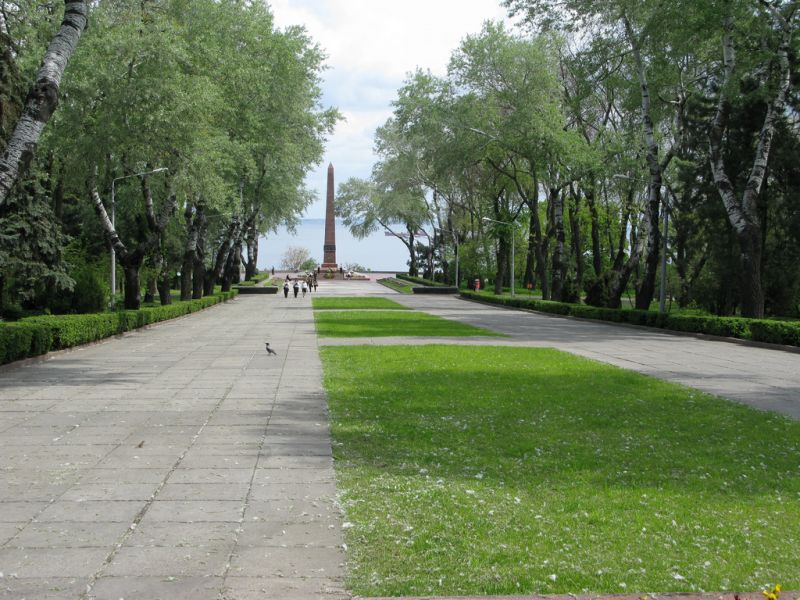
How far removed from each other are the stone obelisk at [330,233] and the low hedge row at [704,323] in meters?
56.9

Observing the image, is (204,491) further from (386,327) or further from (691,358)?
(386,327)

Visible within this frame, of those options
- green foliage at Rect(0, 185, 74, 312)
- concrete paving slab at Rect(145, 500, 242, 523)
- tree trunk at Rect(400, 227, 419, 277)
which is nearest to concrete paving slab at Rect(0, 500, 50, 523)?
concrete paving slab at Rect(145, 500, 242, 523)

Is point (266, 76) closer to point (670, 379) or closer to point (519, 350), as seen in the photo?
point (519, 350)

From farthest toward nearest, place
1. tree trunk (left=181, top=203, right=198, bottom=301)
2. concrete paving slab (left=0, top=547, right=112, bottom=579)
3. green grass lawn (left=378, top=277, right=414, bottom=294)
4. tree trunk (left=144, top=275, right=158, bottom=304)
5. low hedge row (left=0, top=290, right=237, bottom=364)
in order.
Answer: green grass lawn (left=378, top=277, right=414, bottom=294)
tree trunk (left=144, top=275, right=158, bottom=304)
tree trunk (left=181, top=203, right=198, bottom=301)
low hedge row (left=0, top=290, right=237, bottom=364)
concrete paving slab (left=0, top=547, right=112, bottom=579)

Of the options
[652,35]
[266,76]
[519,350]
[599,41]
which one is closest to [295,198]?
[266,76]

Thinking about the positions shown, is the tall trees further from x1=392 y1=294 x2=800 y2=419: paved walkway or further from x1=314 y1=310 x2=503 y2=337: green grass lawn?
x1=392 y1=294 x2=800 y2=419: paved walkway

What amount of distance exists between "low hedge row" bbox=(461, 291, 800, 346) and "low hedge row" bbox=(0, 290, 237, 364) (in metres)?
19.5

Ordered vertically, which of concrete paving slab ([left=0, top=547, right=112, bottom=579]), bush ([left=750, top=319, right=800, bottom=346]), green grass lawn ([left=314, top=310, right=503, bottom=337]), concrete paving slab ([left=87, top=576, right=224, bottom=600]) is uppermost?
bush ([left=750, top=319, right=800, bottom=346])

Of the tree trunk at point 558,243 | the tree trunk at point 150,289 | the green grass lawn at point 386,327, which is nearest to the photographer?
the green grass lawn at point 386,327

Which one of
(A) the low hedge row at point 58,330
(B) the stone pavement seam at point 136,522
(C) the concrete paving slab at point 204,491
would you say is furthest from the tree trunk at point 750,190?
(C) the concrete paving slab at point 204,491

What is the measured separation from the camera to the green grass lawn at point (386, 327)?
26.5 m

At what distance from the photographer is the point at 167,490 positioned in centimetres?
642

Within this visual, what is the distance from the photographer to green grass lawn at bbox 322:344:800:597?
463 cm

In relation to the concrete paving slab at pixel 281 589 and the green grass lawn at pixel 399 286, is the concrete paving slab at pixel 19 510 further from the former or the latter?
the green grass lawn at pixel 399 286
